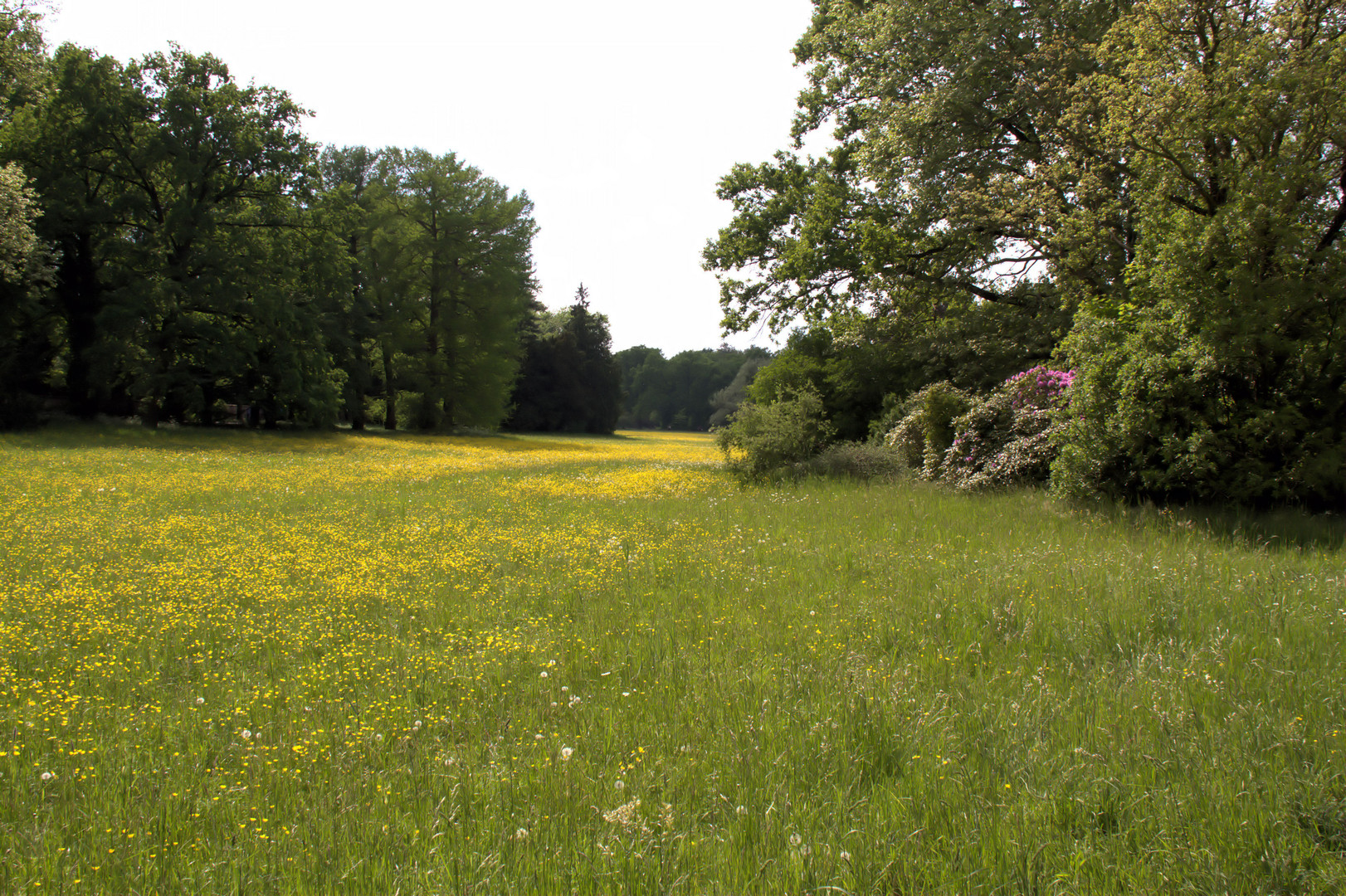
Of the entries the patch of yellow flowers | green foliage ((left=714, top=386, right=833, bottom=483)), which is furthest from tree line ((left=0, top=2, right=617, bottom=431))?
green foliage ((left=714, top=386, right=833, bottom=483))

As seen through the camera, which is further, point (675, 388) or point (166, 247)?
point (675, 388)

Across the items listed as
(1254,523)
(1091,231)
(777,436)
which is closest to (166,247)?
(777,436)

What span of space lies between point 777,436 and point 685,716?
50.6ft

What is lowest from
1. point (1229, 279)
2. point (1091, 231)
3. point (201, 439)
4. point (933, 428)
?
point (201, 439)

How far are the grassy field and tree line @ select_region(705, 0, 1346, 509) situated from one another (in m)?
2.01

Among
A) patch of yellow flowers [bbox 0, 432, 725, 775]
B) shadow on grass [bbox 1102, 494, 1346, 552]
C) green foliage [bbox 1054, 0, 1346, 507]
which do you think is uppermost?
green foliage [bbox 1054, 0, 1346, 507]

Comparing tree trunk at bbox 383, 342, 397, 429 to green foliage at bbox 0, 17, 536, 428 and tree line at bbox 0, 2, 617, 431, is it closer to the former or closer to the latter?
tree line at bbox 0, 2, 617, 431

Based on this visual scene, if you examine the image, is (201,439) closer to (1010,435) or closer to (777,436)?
(777,436)

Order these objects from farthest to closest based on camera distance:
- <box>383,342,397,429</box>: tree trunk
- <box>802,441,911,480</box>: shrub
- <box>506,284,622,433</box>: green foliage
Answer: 1. <box>506,284,622,433</box>: green foliage
2. <box>383,342,397,429</box>: tree trunk
3. <box>802,441,911,480</box>: shrub

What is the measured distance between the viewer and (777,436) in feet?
62.2

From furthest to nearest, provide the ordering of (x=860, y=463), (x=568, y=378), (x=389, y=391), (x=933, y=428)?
(x=568, y=378)
(x=389, y=391)
(x=860, y=463)
(x=933, y=428)

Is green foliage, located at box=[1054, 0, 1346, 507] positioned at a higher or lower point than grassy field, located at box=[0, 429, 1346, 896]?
higher

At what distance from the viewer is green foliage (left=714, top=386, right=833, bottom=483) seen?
61.9 ft

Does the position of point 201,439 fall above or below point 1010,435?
below
